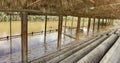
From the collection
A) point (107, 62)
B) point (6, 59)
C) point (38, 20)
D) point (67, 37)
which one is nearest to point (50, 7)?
point (6, 59)

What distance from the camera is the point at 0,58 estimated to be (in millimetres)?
5867

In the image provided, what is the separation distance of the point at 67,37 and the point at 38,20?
45.7 feet

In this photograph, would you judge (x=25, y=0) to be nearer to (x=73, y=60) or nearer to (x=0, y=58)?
(x=73, y=60)

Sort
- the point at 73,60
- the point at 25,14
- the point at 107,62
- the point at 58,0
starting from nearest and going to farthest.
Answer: the point at 107,62 → the point at 73,60 → the point at 58,0 → the point at 25,14

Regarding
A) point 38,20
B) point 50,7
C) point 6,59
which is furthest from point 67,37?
point 38,20

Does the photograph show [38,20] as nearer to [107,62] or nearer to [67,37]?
[67,37]

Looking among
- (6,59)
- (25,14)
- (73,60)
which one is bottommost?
(6,59)

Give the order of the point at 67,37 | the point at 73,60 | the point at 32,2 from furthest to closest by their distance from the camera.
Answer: the point at 67,37, the point at 32,2, the point at 73,60

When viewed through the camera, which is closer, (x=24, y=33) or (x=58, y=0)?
(x=58, y=0)

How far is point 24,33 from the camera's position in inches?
174

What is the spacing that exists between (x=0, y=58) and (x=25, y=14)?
239cm

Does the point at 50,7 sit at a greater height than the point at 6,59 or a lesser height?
greater

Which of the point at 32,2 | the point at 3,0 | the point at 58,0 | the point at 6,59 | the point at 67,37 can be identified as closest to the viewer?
the point at 3,0

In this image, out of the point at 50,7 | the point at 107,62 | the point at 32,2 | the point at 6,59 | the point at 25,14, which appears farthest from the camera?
the point at 6,59
